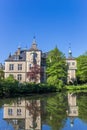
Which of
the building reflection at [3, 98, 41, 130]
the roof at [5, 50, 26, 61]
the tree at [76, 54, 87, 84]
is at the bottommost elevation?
the building reflection at [3, 98, 41, 130]

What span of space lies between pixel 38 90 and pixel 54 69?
1588 centimetres

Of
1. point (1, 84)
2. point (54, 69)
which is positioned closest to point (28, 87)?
point (1, 84)

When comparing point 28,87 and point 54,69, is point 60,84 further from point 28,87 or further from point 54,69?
point 28,87

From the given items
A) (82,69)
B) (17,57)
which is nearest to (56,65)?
(17,57)

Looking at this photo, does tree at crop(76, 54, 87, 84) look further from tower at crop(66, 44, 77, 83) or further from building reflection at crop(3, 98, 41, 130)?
building reflection at crop(3, 98, 41, 130)

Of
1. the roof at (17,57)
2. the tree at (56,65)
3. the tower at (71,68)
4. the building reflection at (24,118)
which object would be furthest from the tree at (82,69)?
the building reflection at (24,118)

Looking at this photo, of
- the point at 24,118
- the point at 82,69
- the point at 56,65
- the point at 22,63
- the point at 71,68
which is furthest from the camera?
the point at 71,68

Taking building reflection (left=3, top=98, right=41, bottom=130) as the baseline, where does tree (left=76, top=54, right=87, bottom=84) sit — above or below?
above

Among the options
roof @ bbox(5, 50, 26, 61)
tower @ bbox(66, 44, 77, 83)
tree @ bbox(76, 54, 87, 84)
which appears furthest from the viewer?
tower @ bbox(66, 44, 77, 83)

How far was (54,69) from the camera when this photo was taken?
58.6m

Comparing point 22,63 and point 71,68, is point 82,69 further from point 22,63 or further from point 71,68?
point 22,63

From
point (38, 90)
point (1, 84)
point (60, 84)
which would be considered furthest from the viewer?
point (60, 84)

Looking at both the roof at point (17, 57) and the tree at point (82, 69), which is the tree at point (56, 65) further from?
the tree at point (82, 69)

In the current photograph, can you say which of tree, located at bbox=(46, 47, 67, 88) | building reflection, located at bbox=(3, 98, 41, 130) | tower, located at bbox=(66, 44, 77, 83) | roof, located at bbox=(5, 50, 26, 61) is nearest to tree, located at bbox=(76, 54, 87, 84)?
tower, located at bbox=(66, 44, 77, 83)
